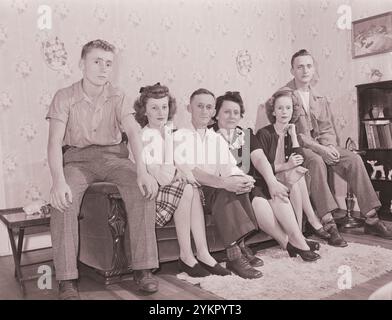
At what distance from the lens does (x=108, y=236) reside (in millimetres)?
2256

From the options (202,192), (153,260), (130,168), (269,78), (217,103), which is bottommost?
(153,260)

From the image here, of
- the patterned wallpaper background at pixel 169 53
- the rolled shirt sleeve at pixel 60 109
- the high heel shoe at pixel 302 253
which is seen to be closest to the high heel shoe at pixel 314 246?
the high heel shoe at pixel 302 253

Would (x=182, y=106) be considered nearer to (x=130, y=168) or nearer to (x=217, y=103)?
(x=217, y=103)

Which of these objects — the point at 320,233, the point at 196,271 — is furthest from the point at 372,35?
the point at 196,271

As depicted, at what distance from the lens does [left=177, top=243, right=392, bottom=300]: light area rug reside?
2.06m

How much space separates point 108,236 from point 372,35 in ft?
9.29

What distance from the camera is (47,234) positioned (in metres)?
3.18

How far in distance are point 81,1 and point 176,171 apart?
1.60 metres

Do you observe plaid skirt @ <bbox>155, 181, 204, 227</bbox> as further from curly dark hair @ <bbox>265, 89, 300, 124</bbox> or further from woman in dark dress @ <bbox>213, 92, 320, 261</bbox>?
curly dark hair @ <bbox>265, 89, 300, 124</bbox>

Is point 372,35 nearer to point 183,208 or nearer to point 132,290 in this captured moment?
point 183,208

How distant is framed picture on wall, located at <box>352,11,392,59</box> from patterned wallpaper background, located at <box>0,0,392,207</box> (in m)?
0.06

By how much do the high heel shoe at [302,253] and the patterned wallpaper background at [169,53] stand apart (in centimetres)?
153
